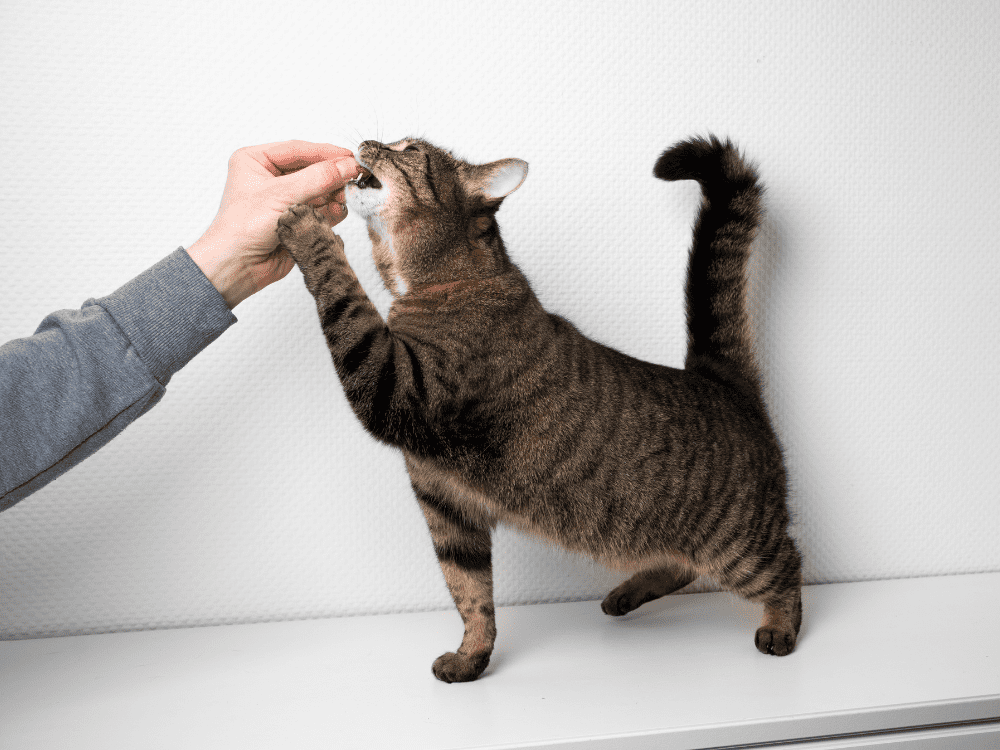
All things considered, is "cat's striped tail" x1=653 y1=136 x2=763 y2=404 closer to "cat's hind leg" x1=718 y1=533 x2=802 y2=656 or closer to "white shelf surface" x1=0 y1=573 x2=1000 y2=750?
"cat's hind leg" x1=718 y1=533 x2=802 y2=656

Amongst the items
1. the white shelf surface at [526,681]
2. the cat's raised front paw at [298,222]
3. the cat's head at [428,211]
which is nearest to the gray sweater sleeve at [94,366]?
the cat's raised front paw at [298,222]

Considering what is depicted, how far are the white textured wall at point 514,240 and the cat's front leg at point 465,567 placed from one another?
0.25m

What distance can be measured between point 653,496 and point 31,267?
3.38 ft

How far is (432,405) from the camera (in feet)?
2.76

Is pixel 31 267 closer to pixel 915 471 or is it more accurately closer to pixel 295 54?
pixel 295 54

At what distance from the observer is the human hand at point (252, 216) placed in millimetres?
854

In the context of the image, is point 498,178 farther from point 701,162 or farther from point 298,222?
point 701,162

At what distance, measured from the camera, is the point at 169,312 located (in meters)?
0.82

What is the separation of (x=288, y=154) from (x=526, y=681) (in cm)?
78

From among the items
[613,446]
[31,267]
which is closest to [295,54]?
[31,267]

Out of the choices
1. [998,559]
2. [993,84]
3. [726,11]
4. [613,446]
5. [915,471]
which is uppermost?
[726,11]

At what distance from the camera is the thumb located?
854 mm

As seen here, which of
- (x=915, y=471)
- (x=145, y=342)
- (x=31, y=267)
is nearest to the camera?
(x=145, y=342)

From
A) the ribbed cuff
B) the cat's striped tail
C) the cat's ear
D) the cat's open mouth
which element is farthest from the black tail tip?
the ribbed cuff
